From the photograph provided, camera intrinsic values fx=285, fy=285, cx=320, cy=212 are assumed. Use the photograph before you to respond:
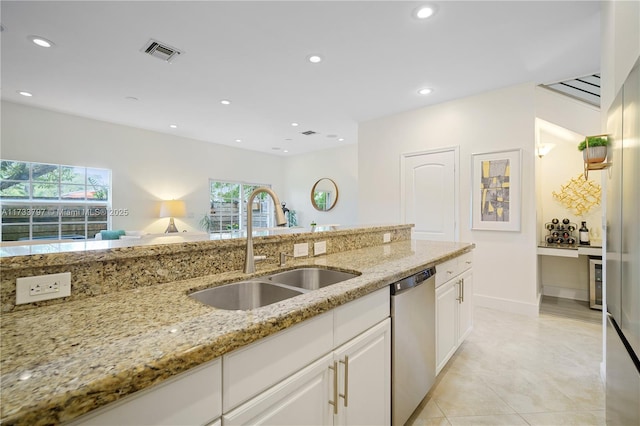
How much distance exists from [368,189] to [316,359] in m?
4.00

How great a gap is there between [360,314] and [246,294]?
542 millimetres

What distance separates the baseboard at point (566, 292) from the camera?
12.6 ft

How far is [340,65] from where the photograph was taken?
302cm

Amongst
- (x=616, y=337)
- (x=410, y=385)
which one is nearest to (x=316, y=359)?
(x=410, y=385)

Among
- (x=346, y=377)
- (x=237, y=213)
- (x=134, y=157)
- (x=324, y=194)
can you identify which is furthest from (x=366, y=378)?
(x=237, y=213)

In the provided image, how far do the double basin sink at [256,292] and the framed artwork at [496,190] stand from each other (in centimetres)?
285

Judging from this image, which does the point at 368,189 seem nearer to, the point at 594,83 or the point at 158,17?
the point at 594,83

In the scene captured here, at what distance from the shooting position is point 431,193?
4.09m

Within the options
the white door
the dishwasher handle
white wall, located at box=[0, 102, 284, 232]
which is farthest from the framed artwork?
white wall, located at box=[0, 102, 284, 232]

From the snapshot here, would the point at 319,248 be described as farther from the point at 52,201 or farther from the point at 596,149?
the point at 52,201

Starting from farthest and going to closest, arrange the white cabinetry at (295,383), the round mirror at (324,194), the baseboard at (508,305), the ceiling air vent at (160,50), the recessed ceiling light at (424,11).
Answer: the round mirror at (324,194), the baseboard at (508,305), the ceiling air vent at (160,50), the recessed ceiling light at (424,11), the white cabinetry at (295,383)

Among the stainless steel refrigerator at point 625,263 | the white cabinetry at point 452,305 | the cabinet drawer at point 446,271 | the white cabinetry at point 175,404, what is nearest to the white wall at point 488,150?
the white cabinetry at point 452,305

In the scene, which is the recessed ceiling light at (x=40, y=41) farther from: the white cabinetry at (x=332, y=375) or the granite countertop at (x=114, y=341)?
the white cabinetry at (x=332, y=375)

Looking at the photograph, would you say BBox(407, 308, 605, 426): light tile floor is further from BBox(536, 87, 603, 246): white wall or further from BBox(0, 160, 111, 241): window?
BBox(0, 160, 111, 241): window
